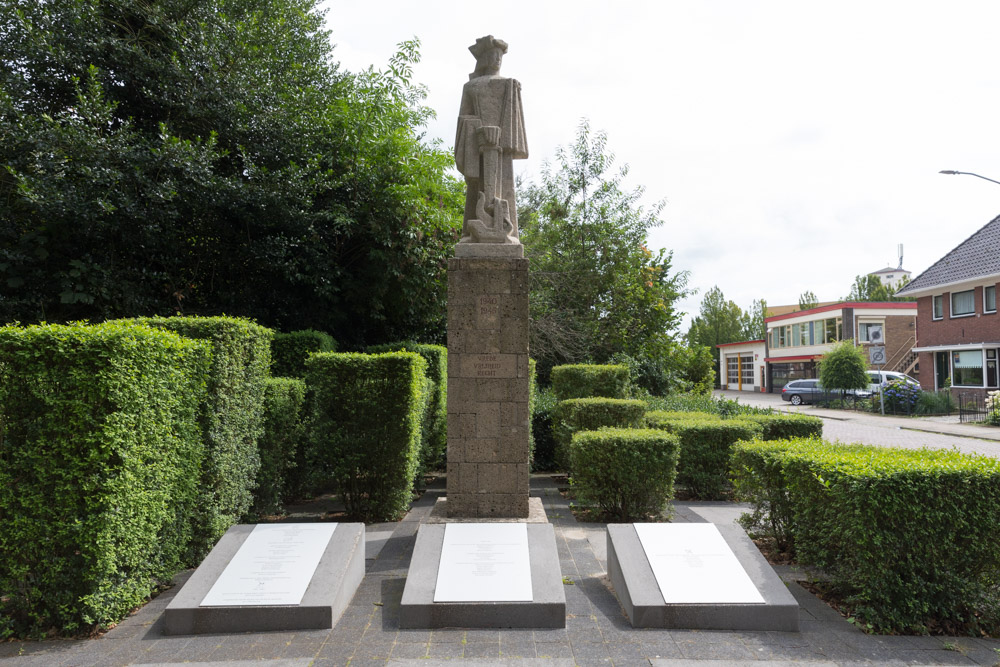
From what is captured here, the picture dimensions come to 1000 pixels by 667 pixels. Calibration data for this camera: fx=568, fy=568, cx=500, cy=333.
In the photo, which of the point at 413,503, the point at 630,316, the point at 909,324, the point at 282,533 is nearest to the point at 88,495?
the point at 282,533

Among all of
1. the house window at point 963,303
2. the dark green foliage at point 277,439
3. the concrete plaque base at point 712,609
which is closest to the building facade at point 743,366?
the house window at point 963,303

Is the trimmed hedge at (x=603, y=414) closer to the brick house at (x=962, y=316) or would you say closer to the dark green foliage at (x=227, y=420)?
the dark green foliage at (x=227, y=420)

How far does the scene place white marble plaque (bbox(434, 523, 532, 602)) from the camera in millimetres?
4152

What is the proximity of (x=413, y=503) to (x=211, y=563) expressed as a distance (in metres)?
3.96

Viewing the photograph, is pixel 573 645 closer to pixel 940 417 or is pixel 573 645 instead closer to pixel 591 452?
pixel 591 452

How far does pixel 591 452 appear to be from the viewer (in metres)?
6.88

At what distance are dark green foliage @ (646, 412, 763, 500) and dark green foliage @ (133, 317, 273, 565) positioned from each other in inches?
223

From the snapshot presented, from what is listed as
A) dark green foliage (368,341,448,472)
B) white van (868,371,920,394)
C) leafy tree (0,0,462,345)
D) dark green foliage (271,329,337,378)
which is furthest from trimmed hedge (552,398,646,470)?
white van (868,371,920,394)

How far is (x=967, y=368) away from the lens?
26812mm

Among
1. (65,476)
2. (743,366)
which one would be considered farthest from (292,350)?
(743,366)

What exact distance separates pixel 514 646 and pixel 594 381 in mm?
7462

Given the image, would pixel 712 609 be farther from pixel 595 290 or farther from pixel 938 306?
pixel 938 306

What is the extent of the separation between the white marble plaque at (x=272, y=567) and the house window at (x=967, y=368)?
31.5 metres

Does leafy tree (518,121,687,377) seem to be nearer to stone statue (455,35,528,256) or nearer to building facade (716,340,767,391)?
stone statue (455,35,528,256)
